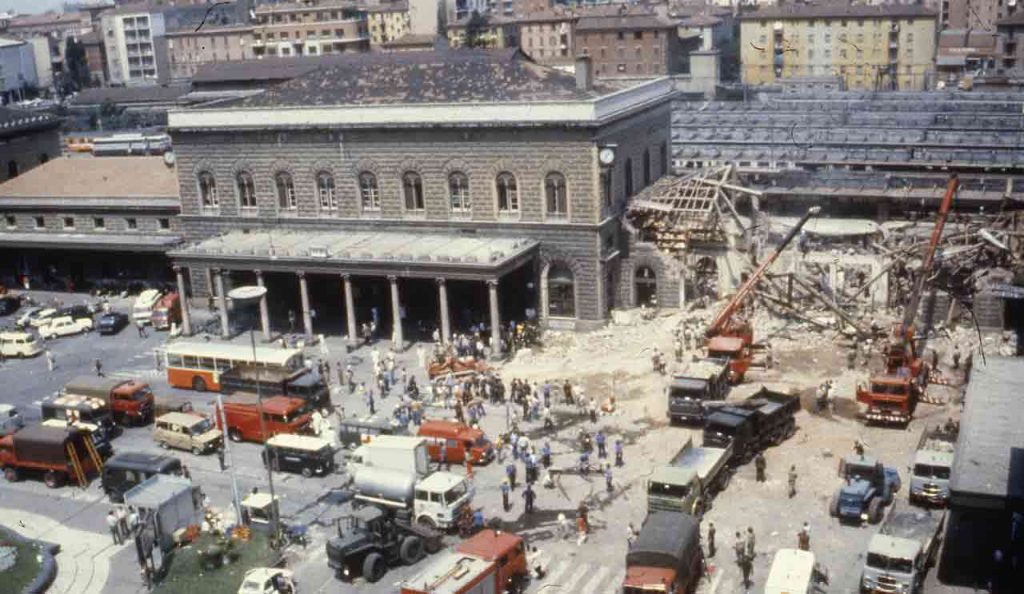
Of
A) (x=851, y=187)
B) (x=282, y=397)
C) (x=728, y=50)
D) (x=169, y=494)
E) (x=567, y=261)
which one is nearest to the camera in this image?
(x=169, y=494)

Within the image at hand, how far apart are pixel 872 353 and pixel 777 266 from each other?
1060 centimetres

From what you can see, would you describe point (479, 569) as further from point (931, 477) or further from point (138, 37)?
point (138, 37)

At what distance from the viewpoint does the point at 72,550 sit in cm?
4122

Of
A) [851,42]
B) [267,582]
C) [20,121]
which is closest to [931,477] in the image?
[267,582]

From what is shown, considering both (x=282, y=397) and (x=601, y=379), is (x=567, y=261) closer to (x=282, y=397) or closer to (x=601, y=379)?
(x=601, y=379)

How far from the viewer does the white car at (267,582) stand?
35.2 meters

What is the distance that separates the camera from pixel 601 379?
2200 inches

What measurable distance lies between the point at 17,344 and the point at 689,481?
4662 centimetres

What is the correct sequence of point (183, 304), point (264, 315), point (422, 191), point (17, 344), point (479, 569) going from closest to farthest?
point (479, 569) → point (264, 315) → point (17, 344) → point (422, 191) → point (183, 304)

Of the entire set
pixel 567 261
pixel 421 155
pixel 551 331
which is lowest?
pixel 551 331

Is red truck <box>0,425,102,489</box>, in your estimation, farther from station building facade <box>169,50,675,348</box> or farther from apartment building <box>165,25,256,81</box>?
apartment building <box>165,25,256,81</box>

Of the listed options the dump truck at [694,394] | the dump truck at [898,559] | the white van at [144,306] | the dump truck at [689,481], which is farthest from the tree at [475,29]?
the dump truck at [898,559]

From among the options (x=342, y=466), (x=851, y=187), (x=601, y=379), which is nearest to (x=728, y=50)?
(x=851, y=187)

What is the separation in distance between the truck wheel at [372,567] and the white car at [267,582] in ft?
8.23
